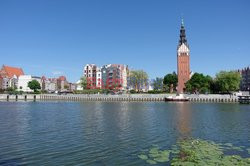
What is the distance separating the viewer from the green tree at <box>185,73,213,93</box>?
16725 centimetres

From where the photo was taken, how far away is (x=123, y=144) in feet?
88.4

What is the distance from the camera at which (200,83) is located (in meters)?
168

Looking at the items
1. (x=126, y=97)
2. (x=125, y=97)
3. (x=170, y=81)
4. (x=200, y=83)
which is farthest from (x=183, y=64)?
(x=125, y=97)

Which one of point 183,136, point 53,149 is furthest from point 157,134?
point 53,149

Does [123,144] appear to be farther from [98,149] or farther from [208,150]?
[208,150]

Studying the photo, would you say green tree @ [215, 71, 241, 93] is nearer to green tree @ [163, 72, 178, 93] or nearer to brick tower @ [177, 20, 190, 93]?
brick tower @ [177, 20, 190, 93]

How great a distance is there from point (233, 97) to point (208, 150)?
12026 centimetres

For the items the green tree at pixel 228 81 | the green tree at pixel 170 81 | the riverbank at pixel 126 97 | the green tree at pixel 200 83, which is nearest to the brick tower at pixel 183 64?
the green tree at pixel 170 81

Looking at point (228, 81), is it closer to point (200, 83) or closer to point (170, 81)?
point (200, 83)

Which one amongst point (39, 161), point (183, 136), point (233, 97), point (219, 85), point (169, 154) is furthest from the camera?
point (219, 85)

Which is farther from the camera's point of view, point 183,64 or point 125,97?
point 183,64

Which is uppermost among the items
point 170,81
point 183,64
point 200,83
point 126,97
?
point 183,64

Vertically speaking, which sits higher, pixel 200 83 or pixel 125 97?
pixel 200 83

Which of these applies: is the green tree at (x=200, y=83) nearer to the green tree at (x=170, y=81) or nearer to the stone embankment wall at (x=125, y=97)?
the green tree at (x=170, y=81)
